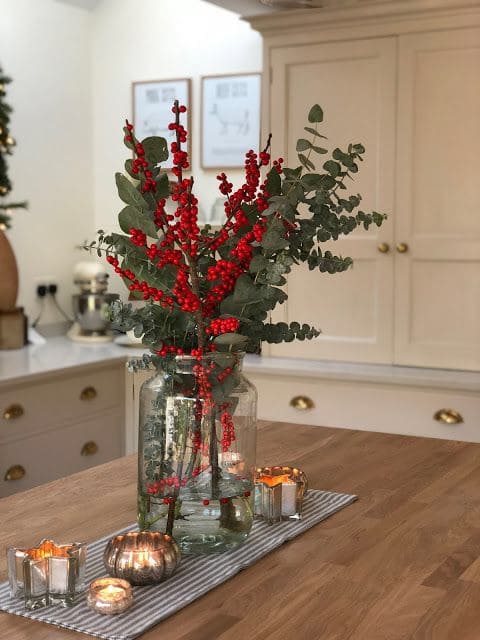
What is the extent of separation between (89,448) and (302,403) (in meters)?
0.84

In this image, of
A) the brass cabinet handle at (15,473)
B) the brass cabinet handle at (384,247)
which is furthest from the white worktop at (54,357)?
the brass cabinet handle at (384,247)

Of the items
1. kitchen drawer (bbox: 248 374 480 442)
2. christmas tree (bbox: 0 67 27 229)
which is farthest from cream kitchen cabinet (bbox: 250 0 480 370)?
christmas tree (bbox: 0 67 27 229)

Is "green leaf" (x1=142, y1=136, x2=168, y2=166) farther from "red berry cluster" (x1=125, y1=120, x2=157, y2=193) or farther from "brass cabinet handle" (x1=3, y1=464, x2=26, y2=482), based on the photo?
"brass cabinet handle" (x1=3, y1=464, x2=26, y2=482)

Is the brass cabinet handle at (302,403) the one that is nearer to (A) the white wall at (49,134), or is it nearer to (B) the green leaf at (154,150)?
(A) the white wall at (49,134)

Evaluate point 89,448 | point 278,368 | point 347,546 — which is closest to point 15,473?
point 89,448

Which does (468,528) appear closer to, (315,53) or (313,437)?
(313,437)

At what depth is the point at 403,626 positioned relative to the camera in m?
1.09

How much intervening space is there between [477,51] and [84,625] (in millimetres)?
2721

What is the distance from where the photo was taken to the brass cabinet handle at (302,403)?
139 inches

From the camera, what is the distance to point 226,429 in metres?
1.31

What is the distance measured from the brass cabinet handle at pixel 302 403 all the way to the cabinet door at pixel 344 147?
0.70 ft

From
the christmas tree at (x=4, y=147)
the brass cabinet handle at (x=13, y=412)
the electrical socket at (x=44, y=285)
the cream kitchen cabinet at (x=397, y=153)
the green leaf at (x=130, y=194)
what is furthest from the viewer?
the electrical socket at (x=44, y=285)

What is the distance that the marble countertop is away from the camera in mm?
3287

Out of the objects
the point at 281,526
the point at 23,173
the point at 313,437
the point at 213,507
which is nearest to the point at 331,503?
the point at 281,526
